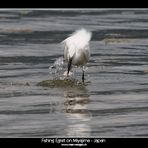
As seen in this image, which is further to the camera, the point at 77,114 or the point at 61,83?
the point at 61,83

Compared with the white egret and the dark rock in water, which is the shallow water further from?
the white egret

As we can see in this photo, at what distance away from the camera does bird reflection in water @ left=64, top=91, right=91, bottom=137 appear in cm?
1970

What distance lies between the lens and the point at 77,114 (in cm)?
2198

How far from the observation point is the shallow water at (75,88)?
20.4 metres

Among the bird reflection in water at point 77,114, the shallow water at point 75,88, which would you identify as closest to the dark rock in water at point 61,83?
the shallow water at point 75,88

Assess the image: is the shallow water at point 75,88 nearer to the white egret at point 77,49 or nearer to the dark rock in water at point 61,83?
the dark rock in water at point 61,83

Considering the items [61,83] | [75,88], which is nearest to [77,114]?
[75,88]

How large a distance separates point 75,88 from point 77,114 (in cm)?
454

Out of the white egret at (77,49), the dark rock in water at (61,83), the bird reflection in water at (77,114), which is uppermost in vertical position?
the white egret at (77,49)

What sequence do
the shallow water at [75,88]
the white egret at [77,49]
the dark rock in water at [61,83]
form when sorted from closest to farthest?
the shallow water at [75,88], the dark rock in water at [61,83], the white egret at [77,49]

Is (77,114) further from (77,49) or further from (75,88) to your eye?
(77,49)
